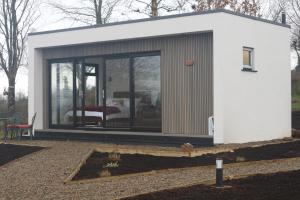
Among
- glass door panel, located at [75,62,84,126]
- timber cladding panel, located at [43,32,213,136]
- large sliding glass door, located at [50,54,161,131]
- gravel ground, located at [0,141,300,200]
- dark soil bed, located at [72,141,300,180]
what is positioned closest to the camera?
gravel ground, located at [0,141,300,200]

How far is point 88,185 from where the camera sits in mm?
9172

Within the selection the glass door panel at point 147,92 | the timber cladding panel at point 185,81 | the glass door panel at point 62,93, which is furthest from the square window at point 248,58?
the glass door panel at point 62,93

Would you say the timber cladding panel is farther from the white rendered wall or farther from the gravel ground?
the gravel ground

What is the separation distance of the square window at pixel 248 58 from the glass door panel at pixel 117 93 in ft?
11.0

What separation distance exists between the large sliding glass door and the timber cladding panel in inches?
12.6

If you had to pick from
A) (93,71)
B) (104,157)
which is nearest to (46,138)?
(93,71)

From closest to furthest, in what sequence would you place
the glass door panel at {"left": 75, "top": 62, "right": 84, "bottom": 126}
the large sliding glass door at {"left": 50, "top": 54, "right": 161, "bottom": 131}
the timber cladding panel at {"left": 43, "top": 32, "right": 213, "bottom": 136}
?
the timber cladding panel at {"left": 43, "top": 32, "right": 213, "bottom": 136}
the large sliding glass door at {"left": 50, "top": 54, "right": 161, "bottom": 131}
the glass door panel at {"left": 75, "top": 62, "right": 84, "bottom": 126}

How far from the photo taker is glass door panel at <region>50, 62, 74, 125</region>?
17703mm

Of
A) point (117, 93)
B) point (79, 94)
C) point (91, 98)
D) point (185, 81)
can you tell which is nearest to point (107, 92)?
point (117, 93)

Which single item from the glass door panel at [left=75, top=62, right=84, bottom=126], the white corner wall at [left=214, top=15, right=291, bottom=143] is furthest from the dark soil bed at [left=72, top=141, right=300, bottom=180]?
the glass door panel at [left=75, top=62, right=84, bottom=126]

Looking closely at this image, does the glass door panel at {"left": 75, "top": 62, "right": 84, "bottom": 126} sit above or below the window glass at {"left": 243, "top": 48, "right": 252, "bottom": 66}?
below

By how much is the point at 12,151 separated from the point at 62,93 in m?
4.17

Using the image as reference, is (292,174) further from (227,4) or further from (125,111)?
(227,4)

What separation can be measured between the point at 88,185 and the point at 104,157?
3299mm
